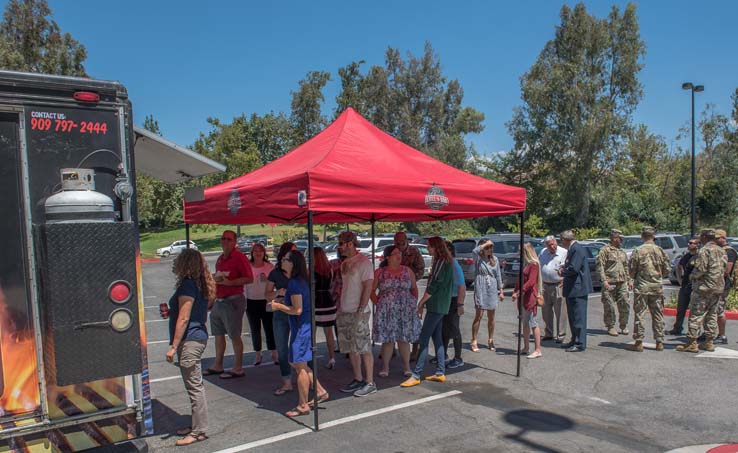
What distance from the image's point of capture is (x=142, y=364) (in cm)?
366

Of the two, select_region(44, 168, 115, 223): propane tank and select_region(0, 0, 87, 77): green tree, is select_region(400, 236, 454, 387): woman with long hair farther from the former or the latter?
select_region(0, 0, 87, 77): green tree

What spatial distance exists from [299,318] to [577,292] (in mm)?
4669

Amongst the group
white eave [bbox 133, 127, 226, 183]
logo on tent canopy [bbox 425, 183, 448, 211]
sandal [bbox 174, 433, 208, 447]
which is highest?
white eave [bbox 133, 127, 226, 183]

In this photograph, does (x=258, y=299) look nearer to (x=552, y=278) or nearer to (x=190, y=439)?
(x=190, y=439)

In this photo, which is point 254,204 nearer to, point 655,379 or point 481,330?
point 655,379

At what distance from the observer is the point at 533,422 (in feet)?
17.9

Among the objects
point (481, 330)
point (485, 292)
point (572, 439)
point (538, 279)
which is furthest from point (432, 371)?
point (481, 330)

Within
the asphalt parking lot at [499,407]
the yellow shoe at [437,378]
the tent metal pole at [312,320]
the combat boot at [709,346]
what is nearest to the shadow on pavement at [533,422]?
the asphalt parking lot at [499,407]

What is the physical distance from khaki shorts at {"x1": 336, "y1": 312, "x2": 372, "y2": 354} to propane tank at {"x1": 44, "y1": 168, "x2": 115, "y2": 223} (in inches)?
126

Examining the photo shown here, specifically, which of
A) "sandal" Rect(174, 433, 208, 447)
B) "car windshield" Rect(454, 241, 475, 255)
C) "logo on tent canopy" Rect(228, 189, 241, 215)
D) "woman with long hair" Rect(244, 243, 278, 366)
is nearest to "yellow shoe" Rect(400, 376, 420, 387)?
"woman with long hair" Rect(244, 243, 278, 366)

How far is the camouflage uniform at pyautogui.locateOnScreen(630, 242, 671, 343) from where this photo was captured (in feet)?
26.8

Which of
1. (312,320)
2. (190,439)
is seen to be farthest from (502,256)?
(190,439)

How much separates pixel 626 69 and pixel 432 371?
118 feet

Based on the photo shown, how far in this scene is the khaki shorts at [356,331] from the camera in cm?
619
